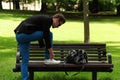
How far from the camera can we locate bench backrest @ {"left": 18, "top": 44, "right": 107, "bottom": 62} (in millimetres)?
9945

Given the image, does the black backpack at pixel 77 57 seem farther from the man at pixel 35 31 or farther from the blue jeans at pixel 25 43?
the blue jeans at pixel 25 43

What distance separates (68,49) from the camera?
10078 millimetres

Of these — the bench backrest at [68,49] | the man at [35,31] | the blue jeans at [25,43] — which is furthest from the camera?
the bench backrest at [68,49]

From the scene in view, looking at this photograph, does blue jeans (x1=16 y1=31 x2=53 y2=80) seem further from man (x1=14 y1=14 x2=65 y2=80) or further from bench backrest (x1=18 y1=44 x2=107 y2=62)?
bench backrest (x1=18 y1=44 x2=107 y2=62)

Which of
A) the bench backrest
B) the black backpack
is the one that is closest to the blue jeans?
the black backpack

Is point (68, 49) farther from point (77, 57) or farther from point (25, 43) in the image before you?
point (25, 43)

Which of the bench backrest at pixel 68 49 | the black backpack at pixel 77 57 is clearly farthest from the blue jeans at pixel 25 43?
the bench backrest at pixel 68 49

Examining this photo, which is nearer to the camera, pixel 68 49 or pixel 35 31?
pixel 35 31

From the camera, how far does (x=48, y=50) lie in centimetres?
935

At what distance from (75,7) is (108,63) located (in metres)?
42.6

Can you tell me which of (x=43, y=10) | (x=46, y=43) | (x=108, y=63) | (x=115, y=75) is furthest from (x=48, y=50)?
(x=43, y=10)

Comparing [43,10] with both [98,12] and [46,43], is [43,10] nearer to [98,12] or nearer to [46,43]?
[98,12]

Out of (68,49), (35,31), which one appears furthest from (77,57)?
(68,49)

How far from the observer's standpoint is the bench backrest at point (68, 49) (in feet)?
32.6
